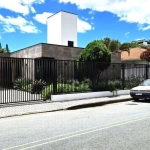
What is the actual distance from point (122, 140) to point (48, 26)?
2639 cm

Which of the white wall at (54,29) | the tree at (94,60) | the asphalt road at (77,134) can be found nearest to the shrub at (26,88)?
the tree at (94,60)

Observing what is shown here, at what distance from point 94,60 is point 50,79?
4.32 metres

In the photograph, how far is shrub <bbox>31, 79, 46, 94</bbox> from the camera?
15.4 m

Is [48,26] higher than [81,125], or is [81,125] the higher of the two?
[48,26]

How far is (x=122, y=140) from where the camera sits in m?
5.58

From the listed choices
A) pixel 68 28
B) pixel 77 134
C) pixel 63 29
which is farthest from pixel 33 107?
pixel 68 28

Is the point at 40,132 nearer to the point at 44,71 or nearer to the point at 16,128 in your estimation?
the point at 16,128

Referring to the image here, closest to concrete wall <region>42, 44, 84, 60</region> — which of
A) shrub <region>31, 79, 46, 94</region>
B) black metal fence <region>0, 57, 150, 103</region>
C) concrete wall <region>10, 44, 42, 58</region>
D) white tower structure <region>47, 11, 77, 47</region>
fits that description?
concrete wall <region>10, 44, 42, 58</region>

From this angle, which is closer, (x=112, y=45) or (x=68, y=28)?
(x=68, y=28)

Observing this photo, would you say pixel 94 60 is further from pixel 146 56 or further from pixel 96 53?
pixel 146 56

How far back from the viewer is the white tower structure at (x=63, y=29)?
27.3 meters

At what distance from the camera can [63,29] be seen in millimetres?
27469

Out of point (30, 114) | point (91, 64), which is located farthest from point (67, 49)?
point (30, 114)

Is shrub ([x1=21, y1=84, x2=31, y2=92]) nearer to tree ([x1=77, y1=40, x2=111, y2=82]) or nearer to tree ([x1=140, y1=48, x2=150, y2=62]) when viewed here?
tree ([x1=77, y1=40, x2=111, y2=82])
